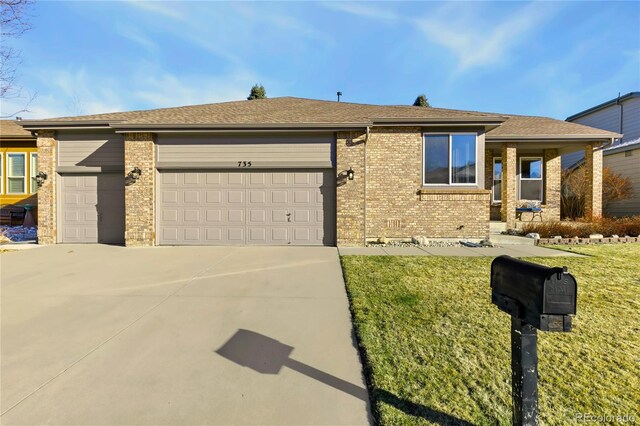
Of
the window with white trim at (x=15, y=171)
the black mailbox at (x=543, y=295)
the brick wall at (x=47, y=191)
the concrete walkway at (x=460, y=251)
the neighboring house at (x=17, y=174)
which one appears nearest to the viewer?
the black mailbox at (x=543, y=295)

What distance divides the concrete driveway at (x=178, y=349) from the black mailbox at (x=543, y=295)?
135cm

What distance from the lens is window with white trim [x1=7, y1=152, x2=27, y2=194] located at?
13359 millimetres

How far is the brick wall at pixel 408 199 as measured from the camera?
9.08 meters

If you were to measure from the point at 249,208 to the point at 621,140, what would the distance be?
2452 centimetres

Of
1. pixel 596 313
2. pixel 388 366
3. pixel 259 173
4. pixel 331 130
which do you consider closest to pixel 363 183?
pixel 331 130

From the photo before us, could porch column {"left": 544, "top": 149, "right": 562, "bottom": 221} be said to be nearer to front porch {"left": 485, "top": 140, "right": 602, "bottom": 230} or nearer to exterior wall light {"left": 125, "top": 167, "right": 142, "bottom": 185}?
front porch {"left": 485, "top": 140, "right": 602, "bottom": 230}

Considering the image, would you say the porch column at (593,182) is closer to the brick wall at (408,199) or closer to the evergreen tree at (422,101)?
the brick wall at (408,199)

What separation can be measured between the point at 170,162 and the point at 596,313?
33.6 feet

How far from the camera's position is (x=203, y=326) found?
11.3ft

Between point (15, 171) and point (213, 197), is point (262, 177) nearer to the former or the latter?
point (213, 197)

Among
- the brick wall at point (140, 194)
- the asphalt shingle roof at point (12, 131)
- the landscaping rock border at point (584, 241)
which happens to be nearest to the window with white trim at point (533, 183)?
the landscaping rock border at point (584, 241)

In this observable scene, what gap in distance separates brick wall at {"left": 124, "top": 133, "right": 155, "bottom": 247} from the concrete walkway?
5.96 meters

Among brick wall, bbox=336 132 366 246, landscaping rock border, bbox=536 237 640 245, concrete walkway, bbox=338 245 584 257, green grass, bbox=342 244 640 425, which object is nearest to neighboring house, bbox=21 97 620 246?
brick wall, bbox=336 132 366 246

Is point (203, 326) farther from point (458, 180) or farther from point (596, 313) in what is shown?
point (458, 180)
